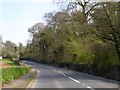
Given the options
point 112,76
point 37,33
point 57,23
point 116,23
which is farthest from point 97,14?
point 37,33

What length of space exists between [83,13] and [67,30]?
1061 centimetres

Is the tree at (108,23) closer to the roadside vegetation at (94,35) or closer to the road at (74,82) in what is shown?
the roadside vegetation at (94,35)

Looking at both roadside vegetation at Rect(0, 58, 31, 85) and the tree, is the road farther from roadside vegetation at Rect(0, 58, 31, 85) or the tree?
the tree

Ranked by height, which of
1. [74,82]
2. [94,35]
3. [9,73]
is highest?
[94,35]

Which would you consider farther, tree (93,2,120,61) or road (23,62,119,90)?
tree (93,2,120,61)

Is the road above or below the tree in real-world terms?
below

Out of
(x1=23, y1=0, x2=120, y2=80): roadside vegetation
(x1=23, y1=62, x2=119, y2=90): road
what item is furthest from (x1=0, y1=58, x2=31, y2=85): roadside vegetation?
(x1=23, y1=0, x2=120, y2=80): roadside vegetation

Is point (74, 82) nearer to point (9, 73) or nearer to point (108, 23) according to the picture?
point (9, 73)

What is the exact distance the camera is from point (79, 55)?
72.2 m

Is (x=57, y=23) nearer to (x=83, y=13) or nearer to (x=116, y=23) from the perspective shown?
(x=83, y=13)

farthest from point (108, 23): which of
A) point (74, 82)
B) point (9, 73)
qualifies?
point (9, 73)

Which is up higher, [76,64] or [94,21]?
[94,21]

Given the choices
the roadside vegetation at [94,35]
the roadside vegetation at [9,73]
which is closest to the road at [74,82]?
the roadside vegetation at [9,73]

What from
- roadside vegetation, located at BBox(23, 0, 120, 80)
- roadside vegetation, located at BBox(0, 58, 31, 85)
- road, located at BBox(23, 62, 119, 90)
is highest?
roadside vegetation, located at BBox(23, 0, 120, 80)
